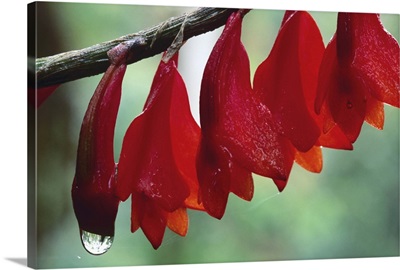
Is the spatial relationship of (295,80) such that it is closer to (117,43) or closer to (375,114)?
(375,114)

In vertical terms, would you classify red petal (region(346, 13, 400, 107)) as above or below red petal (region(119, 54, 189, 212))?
above

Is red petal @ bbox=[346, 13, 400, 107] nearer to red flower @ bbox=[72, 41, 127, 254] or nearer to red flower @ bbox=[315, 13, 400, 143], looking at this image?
red flower @ bbox=[315, 13, 400, 143]

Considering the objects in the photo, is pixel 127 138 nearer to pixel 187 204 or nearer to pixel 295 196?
pixel 187 204

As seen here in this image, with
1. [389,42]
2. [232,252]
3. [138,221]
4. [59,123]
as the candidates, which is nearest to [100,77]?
[59,123]

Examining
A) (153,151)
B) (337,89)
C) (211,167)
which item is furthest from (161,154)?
(337,89)

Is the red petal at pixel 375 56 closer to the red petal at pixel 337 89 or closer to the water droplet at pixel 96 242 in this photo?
the red petal at pixel 337 89

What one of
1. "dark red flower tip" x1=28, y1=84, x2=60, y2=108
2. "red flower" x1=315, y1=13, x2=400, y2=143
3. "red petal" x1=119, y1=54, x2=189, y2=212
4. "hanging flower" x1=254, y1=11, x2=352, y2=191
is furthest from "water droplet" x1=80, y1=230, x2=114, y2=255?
"red flower" x1=315, y1=13, x2=400, y2=143
